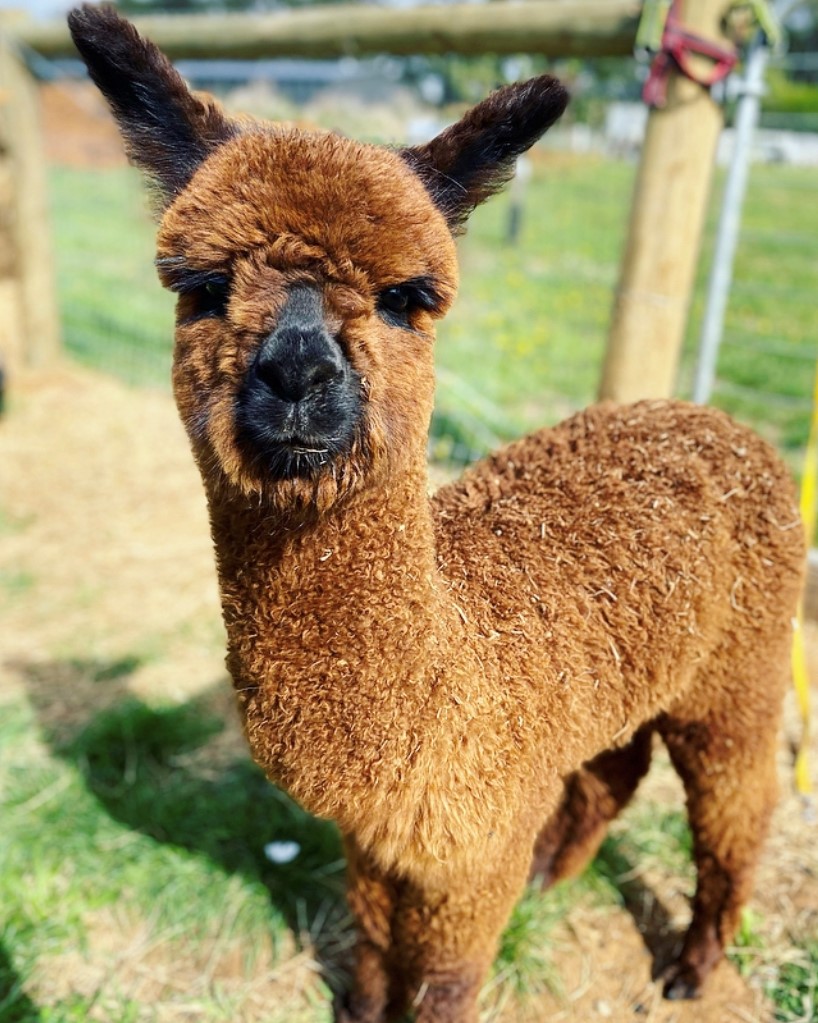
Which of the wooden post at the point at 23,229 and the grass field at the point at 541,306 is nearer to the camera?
the grass field at the point at 541,306

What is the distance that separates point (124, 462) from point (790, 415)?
4.88m

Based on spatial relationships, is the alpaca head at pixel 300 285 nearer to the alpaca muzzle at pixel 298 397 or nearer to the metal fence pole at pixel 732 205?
the alpaca muzzle at pixel 298 397

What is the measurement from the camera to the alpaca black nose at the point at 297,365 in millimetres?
1251

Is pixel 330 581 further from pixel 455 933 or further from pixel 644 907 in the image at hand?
pixel 644 907

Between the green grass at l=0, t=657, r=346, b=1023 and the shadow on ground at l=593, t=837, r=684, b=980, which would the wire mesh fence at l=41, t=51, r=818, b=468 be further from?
the shadow on ground at l=593, t=837, r=684, b=980

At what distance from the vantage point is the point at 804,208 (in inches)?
468

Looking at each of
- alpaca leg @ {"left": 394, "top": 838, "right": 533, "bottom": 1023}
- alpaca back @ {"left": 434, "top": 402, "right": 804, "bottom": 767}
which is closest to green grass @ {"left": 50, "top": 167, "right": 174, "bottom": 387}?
alpaca back @ {"left": 434, "top": 402, "right": 804, "bottom": 767}

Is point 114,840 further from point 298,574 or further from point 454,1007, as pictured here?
point 298,574

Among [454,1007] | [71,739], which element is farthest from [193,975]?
[71,739]

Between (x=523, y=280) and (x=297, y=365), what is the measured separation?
26.2 ft

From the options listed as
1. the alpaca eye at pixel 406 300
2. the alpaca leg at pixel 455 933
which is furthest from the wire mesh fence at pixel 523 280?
the alpaca leg at pixel 455 933

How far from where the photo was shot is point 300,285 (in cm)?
132

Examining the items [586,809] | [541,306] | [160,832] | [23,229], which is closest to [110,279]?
[23,229]

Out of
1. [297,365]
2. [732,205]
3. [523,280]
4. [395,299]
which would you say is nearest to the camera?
[297,365]
